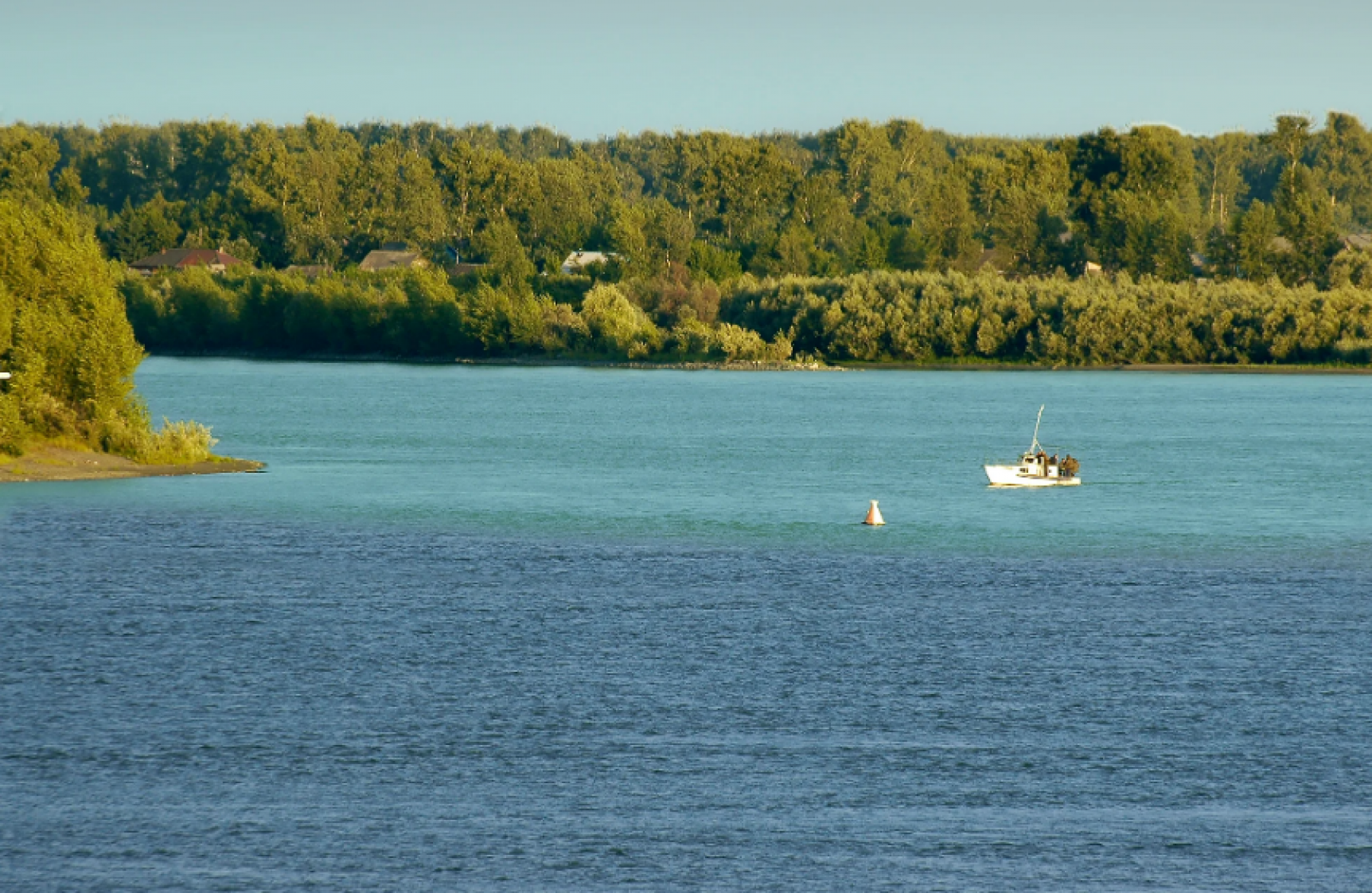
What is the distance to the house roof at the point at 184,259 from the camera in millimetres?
180500

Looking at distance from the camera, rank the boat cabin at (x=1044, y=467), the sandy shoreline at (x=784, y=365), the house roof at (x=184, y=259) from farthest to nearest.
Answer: the house roof at (x=184, y=259), the sandy shoreline at (x=784, y=365), the boat cabin at (x=1044, y=467)

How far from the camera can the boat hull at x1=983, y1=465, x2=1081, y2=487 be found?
62.8m

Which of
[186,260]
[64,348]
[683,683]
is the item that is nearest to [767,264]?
[186,260]

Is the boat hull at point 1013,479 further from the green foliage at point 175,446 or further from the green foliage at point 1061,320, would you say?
the green foliage at point 1061,320

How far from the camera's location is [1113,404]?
107500mm

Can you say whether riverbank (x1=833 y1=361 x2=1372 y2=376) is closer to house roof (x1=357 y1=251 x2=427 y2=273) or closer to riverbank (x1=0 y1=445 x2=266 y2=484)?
house roof (x1=357 y1=251 x2=427 y2=273)

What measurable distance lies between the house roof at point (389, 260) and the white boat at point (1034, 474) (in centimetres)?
12811

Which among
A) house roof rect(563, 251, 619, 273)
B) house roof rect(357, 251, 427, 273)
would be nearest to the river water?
house roof rect(563, 251, 619, 273)

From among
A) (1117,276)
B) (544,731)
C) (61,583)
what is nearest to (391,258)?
(1117,276)

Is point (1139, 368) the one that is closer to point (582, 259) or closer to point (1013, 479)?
point (582, 259)

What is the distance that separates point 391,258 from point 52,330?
131 m

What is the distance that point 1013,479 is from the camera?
6312cm

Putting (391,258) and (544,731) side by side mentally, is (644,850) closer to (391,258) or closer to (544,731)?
(544,731)

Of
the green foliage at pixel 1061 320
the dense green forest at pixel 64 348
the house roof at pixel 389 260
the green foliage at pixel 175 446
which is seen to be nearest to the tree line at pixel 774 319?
the green foliage at pixel 1061 320
